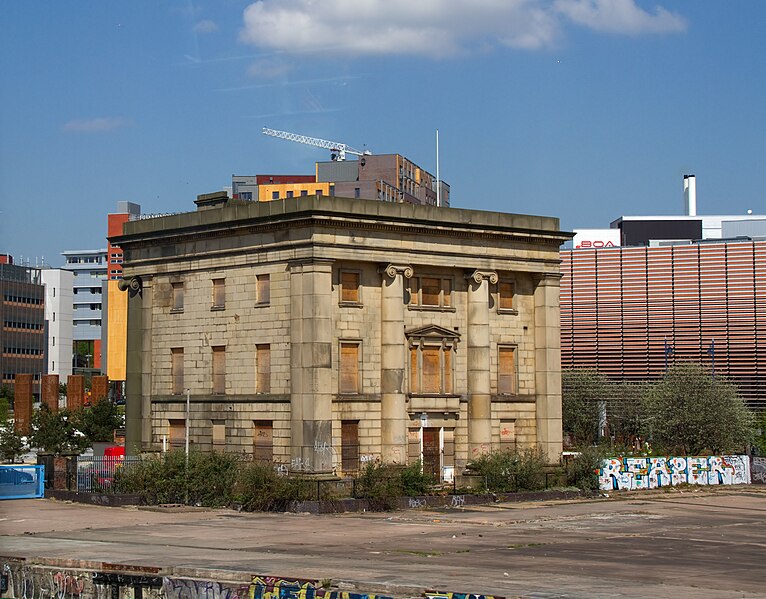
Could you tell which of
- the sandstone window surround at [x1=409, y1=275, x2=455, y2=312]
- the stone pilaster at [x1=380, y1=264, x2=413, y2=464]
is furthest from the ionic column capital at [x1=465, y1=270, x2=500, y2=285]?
the stone pilaster at [x1=380, y1=264, x2=413, y2=464]

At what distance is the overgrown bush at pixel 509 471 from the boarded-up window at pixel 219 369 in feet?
41.4

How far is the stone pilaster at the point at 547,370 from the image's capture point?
6309 centimetres

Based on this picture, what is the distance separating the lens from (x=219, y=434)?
58.5 metres

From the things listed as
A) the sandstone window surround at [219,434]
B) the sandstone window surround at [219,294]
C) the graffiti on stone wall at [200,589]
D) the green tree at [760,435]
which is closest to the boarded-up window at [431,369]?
the sandstone window surround at [219,434]

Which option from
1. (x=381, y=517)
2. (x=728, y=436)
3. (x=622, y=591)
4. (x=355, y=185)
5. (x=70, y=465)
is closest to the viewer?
(x=622, y=591)

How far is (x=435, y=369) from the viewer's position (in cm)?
5978

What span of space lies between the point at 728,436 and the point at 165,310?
148ft

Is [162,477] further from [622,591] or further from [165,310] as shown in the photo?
[622,591]

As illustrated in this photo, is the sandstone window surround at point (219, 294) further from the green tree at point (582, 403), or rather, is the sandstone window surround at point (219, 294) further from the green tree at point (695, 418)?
the green tree at point (582, 403)

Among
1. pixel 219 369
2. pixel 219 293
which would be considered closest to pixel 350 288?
pixel 219 293

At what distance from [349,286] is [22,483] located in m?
17.8

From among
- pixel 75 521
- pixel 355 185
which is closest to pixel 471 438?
pixel 75 521

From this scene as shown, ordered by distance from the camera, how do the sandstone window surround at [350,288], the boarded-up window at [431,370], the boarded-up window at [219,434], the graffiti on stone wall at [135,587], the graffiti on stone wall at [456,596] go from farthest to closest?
the boarded-up window at [431,370], the boarded-up window at [219,434], the sandstone window surround at [350,288], the graffiti on stone wall at [135,587], the graffiti on stone wall at [456,596]

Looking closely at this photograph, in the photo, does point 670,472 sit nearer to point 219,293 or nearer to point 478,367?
point 478,367
